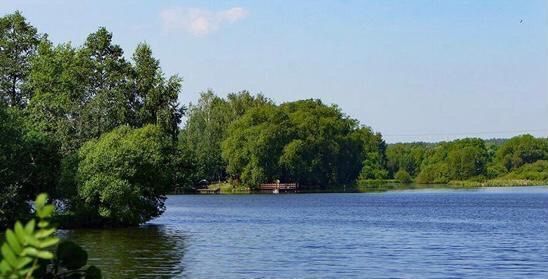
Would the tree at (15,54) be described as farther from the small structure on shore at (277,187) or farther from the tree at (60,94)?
the small structure on shore at (277,187)

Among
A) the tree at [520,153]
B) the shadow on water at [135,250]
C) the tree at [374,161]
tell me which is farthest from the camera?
the tree at [520,153]

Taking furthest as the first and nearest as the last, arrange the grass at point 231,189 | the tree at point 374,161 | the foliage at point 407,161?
the foliage at point 407,161
the tree at point 374,161
the grass at point 231,189

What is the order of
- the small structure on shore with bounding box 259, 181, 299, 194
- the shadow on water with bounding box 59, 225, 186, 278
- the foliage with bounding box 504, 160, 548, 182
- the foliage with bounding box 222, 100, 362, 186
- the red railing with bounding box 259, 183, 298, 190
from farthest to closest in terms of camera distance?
the foliage with bounding box 504, 160, 548, 182
the red railing with bounding box 259, 183, 298, 190
the small structure on shore with bounding box 259, 181, 299, 194
the foliage with bounding box 222, 100, 362, 186
the shadow on water with bounding box 59, 225, 186, 278

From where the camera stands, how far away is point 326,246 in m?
39.8

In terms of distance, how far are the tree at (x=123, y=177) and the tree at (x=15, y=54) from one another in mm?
20312

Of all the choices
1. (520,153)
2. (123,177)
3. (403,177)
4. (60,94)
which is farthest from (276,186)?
(123,177)

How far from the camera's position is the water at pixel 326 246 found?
3056cm

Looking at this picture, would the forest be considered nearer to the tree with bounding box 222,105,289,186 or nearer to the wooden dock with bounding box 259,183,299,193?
the tree with bounding box 222,105,289,186

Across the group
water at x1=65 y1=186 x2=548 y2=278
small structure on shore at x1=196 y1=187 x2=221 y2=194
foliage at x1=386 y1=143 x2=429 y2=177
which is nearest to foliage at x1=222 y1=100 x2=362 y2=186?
small structure on shore at x1=196 y1=187 x2=221 y2=194

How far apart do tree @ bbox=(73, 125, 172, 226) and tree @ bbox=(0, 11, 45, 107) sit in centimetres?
2031

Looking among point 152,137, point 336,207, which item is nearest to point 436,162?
point 336,207

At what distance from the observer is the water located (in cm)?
3056

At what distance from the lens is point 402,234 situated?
153 feet

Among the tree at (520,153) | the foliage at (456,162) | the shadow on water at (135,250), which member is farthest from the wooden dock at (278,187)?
the shadow on water at (135,250)
